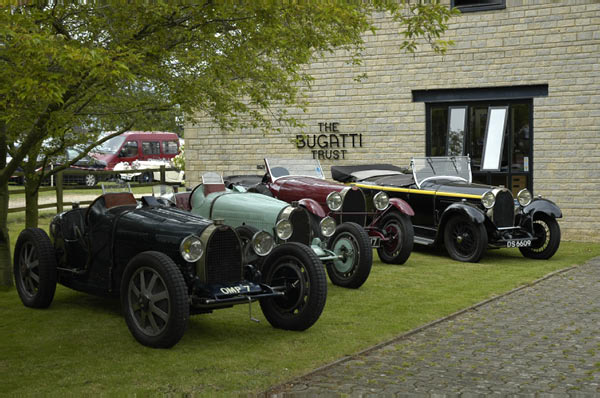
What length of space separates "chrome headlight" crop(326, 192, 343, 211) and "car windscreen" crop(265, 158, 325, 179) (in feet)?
5.13

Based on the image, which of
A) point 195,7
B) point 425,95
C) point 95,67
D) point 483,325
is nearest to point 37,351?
point 95,67

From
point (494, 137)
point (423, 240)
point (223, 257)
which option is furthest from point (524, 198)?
point (223, 257)

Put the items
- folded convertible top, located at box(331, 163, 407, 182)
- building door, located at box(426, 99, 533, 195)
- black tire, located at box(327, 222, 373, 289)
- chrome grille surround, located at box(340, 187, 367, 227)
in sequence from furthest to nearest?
building door, located at box(426, 99, 533, 195), folded convertible top, located at box(331, 163, 407, 182), chrome grille surround, located at box(340, 187, 367, 227), black tire, located at box(327, 222, 373, 289)

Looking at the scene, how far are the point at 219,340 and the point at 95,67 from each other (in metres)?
2.68

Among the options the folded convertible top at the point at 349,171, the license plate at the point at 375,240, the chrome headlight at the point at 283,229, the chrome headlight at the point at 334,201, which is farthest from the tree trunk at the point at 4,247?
the folded convertible top at the point at 349,171

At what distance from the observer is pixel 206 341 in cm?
669

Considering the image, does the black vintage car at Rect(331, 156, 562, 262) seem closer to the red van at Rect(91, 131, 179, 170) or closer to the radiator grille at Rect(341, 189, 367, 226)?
the radiator grille at Rect(341, 189, 367, 226)

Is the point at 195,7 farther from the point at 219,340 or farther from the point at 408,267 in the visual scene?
the point at 408,267

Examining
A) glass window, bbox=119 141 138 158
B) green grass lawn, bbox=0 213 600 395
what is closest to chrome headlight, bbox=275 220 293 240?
green grass lawn, bbox=0 213 600 395

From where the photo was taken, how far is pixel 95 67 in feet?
18.3

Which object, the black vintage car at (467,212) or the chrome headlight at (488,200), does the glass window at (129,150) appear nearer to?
the black vintage car at (467,212)

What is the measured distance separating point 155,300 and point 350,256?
358 cm

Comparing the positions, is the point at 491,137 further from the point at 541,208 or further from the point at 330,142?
the point at 541,208

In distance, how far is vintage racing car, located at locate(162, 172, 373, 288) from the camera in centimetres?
884
